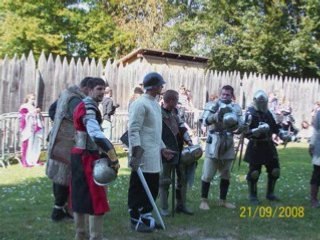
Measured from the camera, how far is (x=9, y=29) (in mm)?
30656

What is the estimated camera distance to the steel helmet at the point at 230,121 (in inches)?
296

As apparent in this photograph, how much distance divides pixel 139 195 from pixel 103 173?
139 cm

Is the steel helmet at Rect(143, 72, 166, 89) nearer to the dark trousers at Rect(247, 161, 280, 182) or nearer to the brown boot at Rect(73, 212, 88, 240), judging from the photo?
the brown boot at Rect(73, 212, 88, 240)

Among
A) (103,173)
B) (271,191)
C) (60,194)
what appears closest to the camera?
(103,173)

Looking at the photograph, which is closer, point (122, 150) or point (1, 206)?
point (1, 206)

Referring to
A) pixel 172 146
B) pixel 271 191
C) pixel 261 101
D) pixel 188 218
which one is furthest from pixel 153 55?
pixel 188 218

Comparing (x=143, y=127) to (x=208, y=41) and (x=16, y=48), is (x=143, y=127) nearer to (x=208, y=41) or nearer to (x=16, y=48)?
(x=16, y=48)

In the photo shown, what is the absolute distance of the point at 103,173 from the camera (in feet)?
18.0

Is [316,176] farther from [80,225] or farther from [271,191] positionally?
[80,225]

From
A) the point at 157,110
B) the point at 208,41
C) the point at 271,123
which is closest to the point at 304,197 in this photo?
the point at 271,123

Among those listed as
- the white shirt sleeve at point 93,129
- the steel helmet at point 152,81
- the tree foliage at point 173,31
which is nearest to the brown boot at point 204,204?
the steel helmet at point 152,81

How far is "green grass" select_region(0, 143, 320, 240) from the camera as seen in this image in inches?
261

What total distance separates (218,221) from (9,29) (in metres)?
25.8

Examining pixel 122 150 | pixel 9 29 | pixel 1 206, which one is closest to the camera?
pixel 1 206
